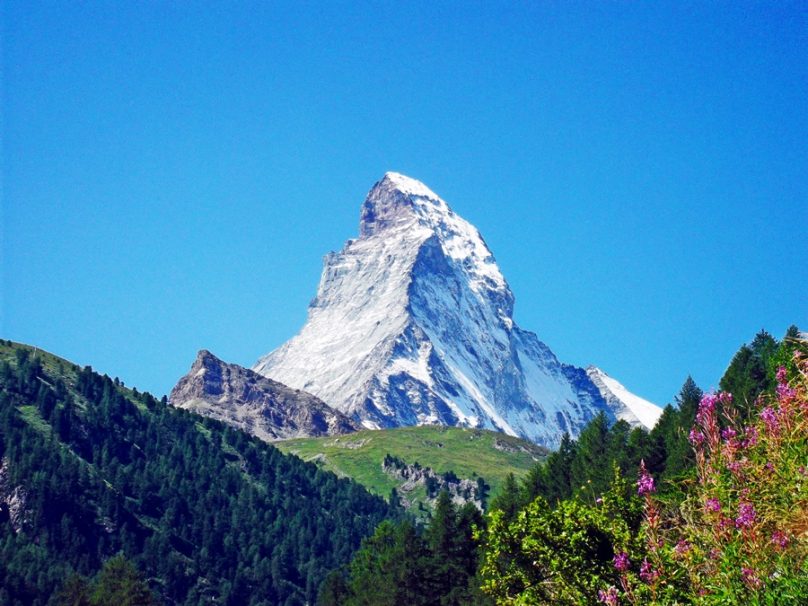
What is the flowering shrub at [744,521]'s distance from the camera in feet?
68.1

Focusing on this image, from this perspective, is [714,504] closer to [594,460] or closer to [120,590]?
[594,460]

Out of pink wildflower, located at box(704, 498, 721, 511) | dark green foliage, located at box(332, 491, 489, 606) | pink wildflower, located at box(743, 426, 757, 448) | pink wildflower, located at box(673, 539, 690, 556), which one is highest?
dark green foliage, located at box(332, 491, 489, 606)

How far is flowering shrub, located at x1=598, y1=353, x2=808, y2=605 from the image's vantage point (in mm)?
20750

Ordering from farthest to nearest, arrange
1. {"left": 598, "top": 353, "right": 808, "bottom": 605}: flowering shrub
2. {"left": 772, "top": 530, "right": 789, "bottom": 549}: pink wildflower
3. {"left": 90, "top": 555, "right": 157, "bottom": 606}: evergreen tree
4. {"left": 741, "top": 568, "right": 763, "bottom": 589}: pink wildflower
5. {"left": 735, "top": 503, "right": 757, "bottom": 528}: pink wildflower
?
{"left": 90, "top": 555, "right": 157, "bottom": 606}: evergreen tree
{"left": 735, "top": 503, "right": 757, "bottom": 528}: pink wildflower
{"left": 772, "top": 530, "right": 789, "bottom": 549}: pink wildflower
{"left": 598, "top": 353, "right": 808, "bottom": 605}: flowering shrub
{"left": 741, "top": 568, "right": 763, "bottom": 589}: pink wildflower

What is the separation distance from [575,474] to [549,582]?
3377 inches

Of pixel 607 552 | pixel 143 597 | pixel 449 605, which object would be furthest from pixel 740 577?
pixel 143 597

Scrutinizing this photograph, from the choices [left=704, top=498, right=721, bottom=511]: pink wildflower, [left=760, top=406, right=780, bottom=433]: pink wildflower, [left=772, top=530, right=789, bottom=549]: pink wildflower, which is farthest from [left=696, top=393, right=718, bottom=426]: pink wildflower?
[left=772, top=530, right=789, bottom=549]: pink wildflower

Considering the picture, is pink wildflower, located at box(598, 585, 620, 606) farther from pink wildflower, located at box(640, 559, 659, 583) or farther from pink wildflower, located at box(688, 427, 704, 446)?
pink wildflower, located at box(688, 427, 704, 446)

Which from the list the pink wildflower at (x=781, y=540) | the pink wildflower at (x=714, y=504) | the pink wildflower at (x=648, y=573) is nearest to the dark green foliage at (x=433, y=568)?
the pink wildflower at (x=648, y=573)

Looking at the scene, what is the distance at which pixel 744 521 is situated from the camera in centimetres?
2152

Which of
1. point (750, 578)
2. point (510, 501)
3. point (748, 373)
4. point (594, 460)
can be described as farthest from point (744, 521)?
point (748, 373)

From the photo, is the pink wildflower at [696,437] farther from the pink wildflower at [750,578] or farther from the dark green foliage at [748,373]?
the dark green foliage at [748,373]

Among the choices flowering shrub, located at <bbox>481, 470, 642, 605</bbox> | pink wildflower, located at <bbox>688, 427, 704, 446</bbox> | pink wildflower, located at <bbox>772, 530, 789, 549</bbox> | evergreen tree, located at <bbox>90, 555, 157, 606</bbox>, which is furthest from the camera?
evergreen tree, located at <bbox>90, 555, 157, 606</bbox>

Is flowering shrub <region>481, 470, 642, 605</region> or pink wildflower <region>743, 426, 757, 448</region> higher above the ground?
pink wildflower <region>743, 426, 757, 448</region>
